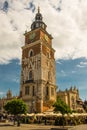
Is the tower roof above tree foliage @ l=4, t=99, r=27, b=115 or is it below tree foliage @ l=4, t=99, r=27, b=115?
above

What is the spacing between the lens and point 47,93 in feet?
178

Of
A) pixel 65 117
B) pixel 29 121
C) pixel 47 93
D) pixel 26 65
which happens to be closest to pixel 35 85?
pixel 47 93

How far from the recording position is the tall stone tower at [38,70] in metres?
52.3

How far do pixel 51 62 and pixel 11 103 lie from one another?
23.0 metres

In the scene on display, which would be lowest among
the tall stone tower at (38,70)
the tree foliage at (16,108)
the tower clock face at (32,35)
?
the tree foliage at (16,108)

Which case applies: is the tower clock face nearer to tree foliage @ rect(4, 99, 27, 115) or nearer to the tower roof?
the tower roof

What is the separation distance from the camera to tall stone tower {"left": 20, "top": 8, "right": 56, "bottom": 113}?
172 feet

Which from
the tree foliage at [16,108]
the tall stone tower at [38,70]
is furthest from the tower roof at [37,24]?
the tree foliage at [16,108]

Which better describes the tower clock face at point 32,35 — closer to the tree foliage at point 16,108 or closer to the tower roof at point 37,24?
the tower roof at point 37,24

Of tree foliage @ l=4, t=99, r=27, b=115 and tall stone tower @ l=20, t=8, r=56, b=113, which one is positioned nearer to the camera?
tree foliage @ l=4, t=99, r=27, b=115

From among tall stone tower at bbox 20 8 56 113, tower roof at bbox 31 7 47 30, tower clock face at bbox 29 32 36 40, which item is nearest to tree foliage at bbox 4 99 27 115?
tall stone tower at bbox 20 8 56 113

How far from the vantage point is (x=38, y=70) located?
54406 mm

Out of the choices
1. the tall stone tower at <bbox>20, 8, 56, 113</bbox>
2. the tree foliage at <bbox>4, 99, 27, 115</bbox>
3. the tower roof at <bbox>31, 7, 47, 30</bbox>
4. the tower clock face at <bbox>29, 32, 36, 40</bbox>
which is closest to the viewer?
the tree foliage at <bbox>4, 99, 27, 115</bbox>

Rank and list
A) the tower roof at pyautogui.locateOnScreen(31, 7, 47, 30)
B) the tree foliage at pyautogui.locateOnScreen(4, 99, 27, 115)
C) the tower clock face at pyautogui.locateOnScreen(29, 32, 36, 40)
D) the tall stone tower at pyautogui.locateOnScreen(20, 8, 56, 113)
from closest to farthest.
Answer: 1. the tree foliage at pyautogui.locateOnScreen(4, 99, 27, 115)
2. the tall stone tower at pyautogui.locateOnScreen(20, 8, 56, 113)
3. the tower clock face at pyautogui.locateOnScreen(29, 32, 36, 40)
4. the tower roof at pyautogui.locateOnScreen(31, 7, 47, 30)
